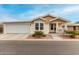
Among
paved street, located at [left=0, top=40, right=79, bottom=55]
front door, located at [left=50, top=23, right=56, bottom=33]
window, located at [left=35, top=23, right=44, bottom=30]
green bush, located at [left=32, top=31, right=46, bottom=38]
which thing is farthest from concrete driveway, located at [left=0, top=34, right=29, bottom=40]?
front door, located at [left=50, top=23, right=56, bottom=33]

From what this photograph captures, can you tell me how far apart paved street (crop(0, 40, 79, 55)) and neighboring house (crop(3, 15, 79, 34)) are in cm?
35

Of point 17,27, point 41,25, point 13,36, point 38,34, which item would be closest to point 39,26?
point 41,25

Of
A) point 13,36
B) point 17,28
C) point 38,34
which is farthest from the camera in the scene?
point 17,28

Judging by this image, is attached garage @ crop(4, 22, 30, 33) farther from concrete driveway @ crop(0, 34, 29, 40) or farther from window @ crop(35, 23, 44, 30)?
window @ crop(35, 23, 44, 30)

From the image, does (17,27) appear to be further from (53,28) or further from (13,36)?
(53,28)

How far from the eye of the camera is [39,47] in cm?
477

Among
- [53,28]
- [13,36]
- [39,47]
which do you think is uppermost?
[53,28]

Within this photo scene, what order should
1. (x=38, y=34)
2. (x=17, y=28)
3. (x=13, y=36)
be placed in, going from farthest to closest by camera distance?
(x=17, y=28), (x=13, y=36), (x=38, y=34)

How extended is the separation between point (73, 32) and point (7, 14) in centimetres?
198

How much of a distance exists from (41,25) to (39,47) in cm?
73

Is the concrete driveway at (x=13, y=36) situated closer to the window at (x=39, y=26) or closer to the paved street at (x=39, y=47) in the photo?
the paved street at (x=39, y=47)

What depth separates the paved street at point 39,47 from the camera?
14.7 ft

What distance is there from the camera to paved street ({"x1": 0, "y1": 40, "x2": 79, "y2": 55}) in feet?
14.7

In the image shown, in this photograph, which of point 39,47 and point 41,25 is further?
point 41,25
